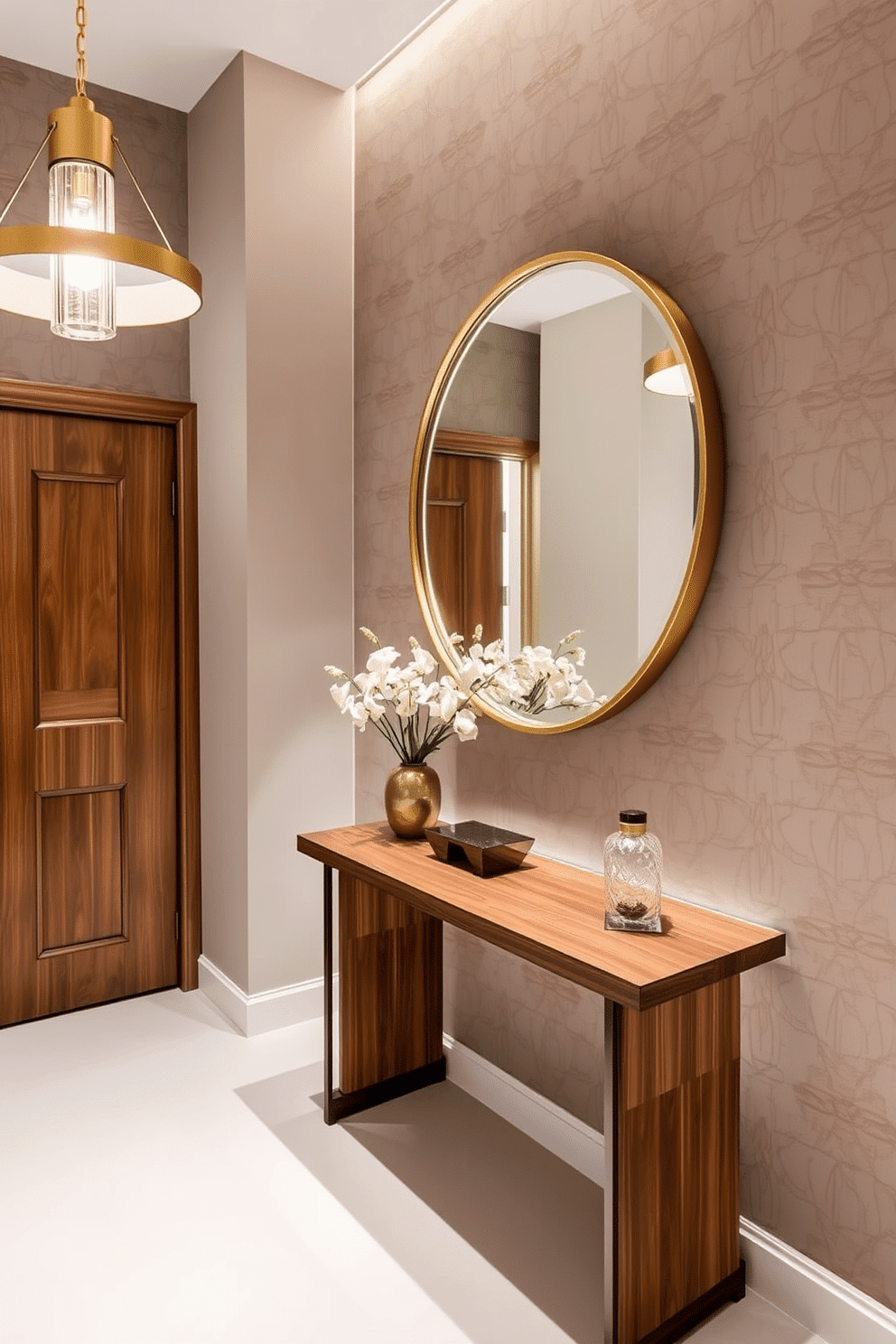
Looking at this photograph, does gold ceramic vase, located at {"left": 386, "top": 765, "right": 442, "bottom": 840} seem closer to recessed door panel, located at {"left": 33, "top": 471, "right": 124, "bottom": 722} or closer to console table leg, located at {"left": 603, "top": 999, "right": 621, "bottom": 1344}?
console table leg, located at {"left": 603, "top": 999, "right": 621, "bottom": 1344}

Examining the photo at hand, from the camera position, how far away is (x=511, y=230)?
2236mm

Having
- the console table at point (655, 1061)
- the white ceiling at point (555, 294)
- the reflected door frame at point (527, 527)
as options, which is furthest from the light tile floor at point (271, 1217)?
the white ceiling at point (555, 294)

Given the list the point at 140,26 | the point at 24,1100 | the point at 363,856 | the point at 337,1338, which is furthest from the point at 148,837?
the point at 140,26

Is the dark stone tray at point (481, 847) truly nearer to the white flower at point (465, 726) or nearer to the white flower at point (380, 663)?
the white flower at point (465, 726)

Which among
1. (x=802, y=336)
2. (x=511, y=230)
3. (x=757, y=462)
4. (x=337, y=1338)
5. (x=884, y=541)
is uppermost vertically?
(x=511, y=230)

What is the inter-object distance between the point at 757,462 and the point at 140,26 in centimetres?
212

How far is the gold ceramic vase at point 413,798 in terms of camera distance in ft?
7.34

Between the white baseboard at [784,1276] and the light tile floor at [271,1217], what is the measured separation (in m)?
0.03

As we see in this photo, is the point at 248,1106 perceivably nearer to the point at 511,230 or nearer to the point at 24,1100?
the point at 24,1100

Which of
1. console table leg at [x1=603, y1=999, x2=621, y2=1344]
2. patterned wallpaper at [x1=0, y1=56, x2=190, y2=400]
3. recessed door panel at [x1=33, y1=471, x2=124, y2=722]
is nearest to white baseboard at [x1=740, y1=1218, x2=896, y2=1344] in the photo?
console table leg at [x1=603, y1=999, x2=621, y2=1344]

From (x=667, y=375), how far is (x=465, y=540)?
716 millimetres

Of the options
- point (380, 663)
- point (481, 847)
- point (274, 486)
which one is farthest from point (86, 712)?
point (481, 847)

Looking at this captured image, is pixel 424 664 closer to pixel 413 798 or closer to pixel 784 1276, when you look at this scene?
pixel 413 798

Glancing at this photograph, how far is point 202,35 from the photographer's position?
8.40 feet
